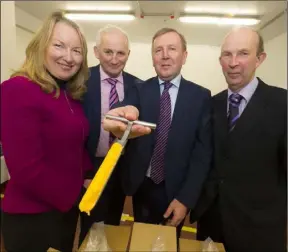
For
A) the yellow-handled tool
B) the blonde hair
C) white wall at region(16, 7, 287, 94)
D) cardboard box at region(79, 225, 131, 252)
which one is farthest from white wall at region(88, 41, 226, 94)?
cardboard box at region(79, 225, 131, 252)

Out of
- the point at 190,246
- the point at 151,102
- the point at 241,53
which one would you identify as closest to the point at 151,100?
the point at 151,102

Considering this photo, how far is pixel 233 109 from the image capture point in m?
0.56

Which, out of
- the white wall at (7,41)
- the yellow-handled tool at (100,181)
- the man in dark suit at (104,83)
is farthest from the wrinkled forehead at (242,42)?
the white wall at (7,41)

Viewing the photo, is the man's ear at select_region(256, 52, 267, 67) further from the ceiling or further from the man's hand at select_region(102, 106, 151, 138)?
the man's hand at select_region(102, 106, 151, 138)

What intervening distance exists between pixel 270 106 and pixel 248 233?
0.31m

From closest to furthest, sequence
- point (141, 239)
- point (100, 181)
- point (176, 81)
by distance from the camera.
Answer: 1. point (100, 181)
2. point (141, 239)
3. point (176, 81)

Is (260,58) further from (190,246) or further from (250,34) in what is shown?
(190,246)

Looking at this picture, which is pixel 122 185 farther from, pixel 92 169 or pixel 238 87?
pixel 238 87

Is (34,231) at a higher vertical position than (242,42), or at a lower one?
lower

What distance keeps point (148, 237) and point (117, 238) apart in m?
0.07

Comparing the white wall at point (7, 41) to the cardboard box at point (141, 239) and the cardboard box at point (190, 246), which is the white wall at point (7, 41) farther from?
the cardboard box at point (190, 246)

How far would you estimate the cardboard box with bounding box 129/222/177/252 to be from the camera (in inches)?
18.3

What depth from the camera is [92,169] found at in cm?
58

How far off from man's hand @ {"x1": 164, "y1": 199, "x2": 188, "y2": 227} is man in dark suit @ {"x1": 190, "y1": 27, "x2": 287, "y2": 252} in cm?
5
